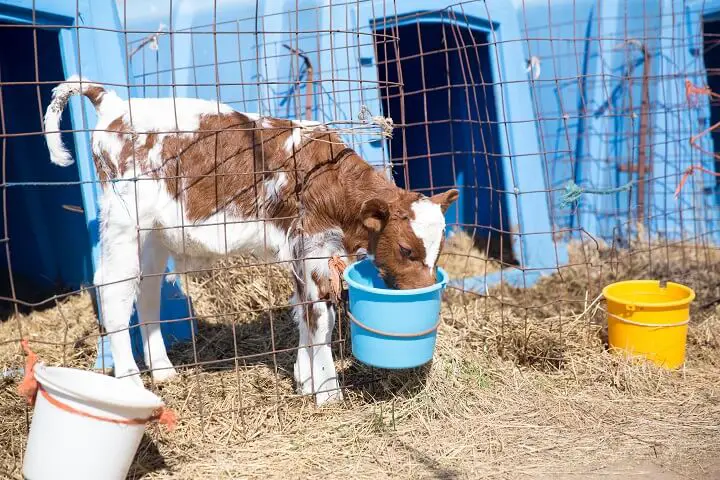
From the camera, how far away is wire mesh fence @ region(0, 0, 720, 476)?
489 centimetres

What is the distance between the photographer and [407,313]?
13.8 feet

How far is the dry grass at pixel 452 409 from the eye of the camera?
419 centimetres

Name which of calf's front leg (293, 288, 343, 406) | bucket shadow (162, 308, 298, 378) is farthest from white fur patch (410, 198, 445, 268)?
bucket shadow (162, 308, 298, 378)

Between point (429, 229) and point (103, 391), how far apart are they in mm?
2111

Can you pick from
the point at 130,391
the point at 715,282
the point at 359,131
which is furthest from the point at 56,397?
the point at 715,282

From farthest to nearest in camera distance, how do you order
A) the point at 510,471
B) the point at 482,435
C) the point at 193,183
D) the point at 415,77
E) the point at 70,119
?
1. the point at 415,77
2. the point at 70,119
3. the point at 193,183
4. the point at 482,435
5. the point at 510,471

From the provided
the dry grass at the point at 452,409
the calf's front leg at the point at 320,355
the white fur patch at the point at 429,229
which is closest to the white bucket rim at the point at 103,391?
the dry grass at the point at 452,409

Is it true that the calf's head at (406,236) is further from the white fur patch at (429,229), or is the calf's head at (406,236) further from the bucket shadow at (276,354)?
the bucket shadow at (276,354)

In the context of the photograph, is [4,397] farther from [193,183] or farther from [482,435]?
[482,435]

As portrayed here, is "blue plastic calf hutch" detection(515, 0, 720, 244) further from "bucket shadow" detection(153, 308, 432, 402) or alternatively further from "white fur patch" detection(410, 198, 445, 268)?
"white fur patch" detection(410, 198, 445, 268)

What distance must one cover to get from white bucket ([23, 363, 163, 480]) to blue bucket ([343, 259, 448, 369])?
1.27 metres

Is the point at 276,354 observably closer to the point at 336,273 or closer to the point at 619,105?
the point at 336,273

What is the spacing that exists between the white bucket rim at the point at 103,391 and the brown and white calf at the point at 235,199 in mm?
993

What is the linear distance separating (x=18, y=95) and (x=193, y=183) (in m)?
2.91
